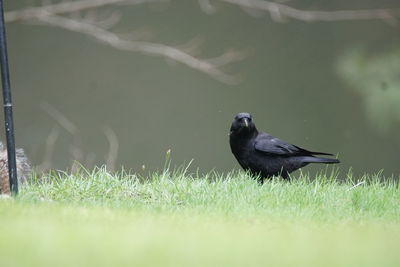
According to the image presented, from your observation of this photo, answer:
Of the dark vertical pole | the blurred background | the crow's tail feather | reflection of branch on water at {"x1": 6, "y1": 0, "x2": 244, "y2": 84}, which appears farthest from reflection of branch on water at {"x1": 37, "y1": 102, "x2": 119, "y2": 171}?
the dark vertical pole

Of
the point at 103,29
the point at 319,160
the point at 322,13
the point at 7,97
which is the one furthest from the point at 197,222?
the point at 322,13

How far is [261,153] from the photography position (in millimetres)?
6570

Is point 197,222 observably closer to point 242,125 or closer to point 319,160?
point 242,125

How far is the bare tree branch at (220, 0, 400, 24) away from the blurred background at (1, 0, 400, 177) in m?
0.26

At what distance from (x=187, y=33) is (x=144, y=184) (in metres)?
2.84

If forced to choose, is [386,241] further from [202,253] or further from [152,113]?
[152,113]

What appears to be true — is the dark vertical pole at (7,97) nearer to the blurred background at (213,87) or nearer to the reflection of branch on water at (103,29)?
the reflection of branch on water at (103,29)

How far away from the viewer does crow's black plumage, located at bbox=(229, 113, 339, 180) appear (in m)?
6.55

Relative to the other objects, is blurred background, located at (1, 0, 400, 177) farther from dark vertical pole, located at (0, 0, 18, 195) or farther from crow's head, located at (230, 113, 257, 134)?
dark vertical pole, located at (0, 0, 18, 195)

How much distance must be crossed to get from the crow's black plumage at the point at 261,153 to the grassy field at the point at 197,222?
0.21 meters

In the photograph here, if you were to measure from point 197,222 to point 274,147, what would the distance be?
2445 millimetres

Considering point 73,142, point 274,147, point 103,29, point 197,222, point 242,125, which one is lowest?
point 73,142

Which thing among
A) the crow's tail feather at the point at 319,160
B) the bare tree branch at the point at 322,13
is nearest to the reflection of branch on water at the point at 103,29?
the bare tree branch at the point at 322,13

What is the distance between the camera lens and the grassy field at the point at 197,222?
10.6 ft
